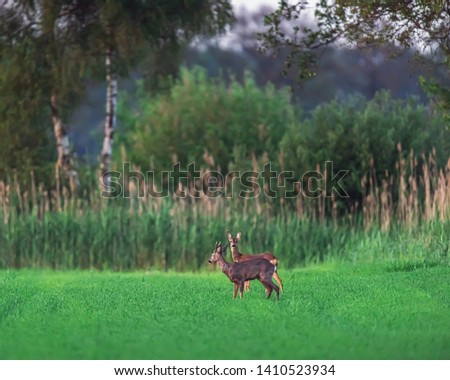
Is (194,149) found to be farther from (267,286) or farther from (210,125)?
(267,286)

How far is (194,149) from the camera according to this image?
26.2 metres

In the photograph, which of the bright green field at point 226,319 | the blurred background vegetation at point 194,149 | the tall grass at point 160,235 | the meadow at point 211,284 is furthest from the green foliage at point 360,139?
the bright green field at point 226,319

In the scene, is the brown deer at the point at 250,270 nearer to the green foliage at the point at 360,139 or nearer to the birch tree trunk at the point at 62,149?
the green foliage at the point at 360,139

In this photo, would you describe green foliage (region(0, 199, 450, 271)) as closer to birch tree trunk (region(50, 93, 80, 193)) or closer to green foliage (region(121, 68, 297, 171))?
birch tree trunk (region(50, 93, 80, 193))

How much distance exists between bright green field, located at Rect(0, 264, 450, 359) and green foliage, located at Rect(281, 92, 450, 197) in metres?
8.08

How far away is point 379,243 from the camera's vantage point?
16.5m

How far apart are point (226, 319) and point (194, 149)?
16.7 meters

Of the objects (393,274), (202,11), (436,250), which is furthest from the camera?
(202,11)

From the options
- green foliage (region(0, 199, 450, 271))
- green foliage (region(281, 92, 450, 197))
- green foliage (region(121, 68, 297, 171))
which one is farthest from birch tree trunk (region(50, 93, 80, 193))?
green foliage (region(281, 92, 450, 197))

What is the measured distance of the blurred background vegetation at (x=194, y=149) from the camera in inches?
677

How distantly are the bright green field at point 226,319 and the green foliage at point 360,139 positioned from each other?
8077 mm
